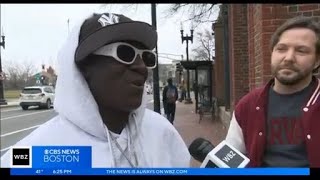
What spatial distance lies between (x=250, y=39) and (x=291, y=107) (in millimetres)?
1738

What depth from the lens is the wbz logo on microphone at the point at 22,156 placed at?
1608mm

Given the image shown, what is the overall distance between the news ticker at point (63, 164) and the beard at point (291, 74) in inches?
13.4

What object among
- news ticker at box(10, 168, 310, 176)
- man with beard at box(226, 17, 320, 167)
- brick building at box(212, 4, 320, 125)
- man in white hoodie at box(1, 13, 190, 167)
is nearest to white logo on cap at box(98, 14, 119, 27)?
man in white hoodie at box(1, 13, 190, 167)

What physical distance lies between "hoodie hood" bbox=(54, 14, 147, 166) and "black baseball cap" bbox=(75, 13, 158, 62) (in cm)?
3

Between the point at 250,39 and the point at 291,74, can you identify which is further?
the point at 250,39

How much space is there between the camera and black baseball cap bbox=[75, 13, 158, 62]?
1.49m

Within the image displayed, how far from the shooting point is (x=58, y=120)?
1.62 metres

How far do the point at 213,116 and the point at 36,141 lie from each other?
2.46 m

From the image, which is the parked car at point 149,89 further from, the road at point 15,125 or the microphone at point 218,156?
the microphone at point 218,156

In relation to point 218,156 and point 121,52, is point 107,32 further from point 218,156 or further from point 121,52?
point 218,156

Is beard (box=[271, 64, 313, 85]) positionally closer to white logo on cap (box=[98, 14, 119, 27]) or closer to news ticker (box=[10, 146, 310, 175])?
news ticker (box=[10, 146, 310, 175])

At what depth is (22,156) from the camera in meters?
1.61

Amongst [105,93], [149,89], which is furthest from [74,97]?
[149,89]

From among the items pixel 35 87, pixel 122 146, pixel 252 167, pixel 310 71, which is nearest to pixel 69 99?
pixel 122 146
